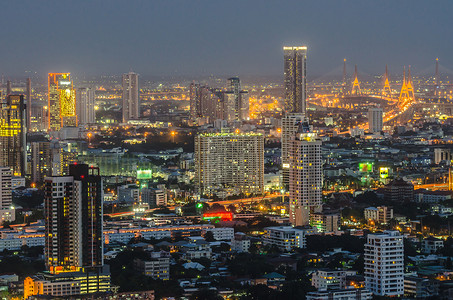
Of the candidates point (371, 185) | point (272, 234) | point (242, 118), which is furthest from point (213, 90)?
point (272, 234)

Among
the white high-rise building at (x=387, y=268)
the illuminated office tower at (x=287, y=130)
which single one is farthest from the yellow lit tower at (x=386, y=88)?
the white high-rise building at (x=387, y=268)

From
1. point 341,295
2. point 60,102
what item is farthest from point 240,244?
point 60,102

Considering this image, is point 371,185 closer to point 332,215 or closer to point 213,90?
point 332,215

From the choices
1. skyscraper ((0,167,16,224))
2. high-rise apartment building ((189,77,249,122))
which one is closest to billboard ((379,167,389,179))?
skyscraper ((0,167,16,224))

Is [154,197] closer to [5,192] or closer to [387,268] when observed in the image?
[5,192]

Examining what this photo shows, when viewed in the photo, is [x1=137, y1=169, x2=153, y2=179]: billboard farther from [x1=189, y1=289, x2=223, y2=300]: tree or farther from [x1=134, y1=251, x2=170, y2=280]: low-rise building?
[x1=189, y1=289, x2=223, y2=300]: tree

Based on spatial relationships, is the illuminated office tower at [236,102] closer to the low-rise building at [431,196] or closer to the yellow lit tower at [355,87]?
the yellow lit tower at [355,87]
